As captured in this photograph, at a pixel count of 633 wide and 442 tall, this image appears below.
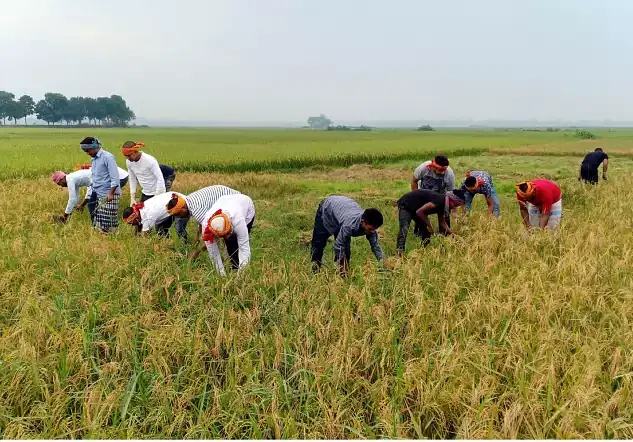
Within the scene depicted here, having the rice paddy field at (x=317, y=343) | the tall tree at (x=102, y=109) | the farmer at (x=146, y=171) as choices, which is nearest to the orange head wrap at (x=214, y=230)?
the rice paddy field at (x=317, y=343)

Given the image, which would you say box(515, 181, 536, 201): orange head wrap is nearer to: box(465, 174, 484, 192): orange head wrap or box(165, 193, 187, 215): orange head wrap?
box(465, 174, 484, 192): orange head wrap

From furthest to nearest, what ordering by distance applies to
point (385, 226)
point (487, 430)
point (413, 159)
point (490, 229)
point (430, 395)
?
point (413, 159) → point (385, 226) → point (490, 229) → point (430, 395) → point (487, 430)

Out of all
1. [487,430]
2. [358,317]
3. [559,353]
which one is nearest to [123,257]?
[358,317]

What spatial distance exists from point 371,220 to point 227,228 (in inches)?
56.4

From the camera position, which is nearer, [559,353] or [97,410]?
[97,410]

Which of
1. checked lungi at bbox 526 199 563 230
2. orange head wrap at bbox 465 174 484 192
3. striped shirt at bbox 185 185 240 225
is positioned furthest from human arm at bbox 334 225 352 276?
checked lungi at bbox 526 199 563 230

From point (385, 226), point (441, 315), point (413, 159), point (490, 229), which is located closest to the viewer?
point (441, 315)

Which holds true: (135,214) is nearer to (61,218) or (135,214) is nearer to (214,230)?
(214,230)

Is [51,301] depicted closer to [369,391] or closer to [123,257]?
[123,257]

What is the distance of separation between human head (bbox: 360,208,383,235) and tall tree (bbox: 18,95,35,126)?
116109 mm

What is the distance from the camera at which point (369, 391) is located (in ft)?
8.30

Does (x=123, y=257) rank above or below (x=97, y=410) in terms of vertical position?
above

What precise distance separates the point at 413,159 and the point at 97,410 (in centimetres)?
2431

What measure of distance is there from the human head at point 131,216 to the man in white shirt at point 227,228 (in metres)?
1.10
